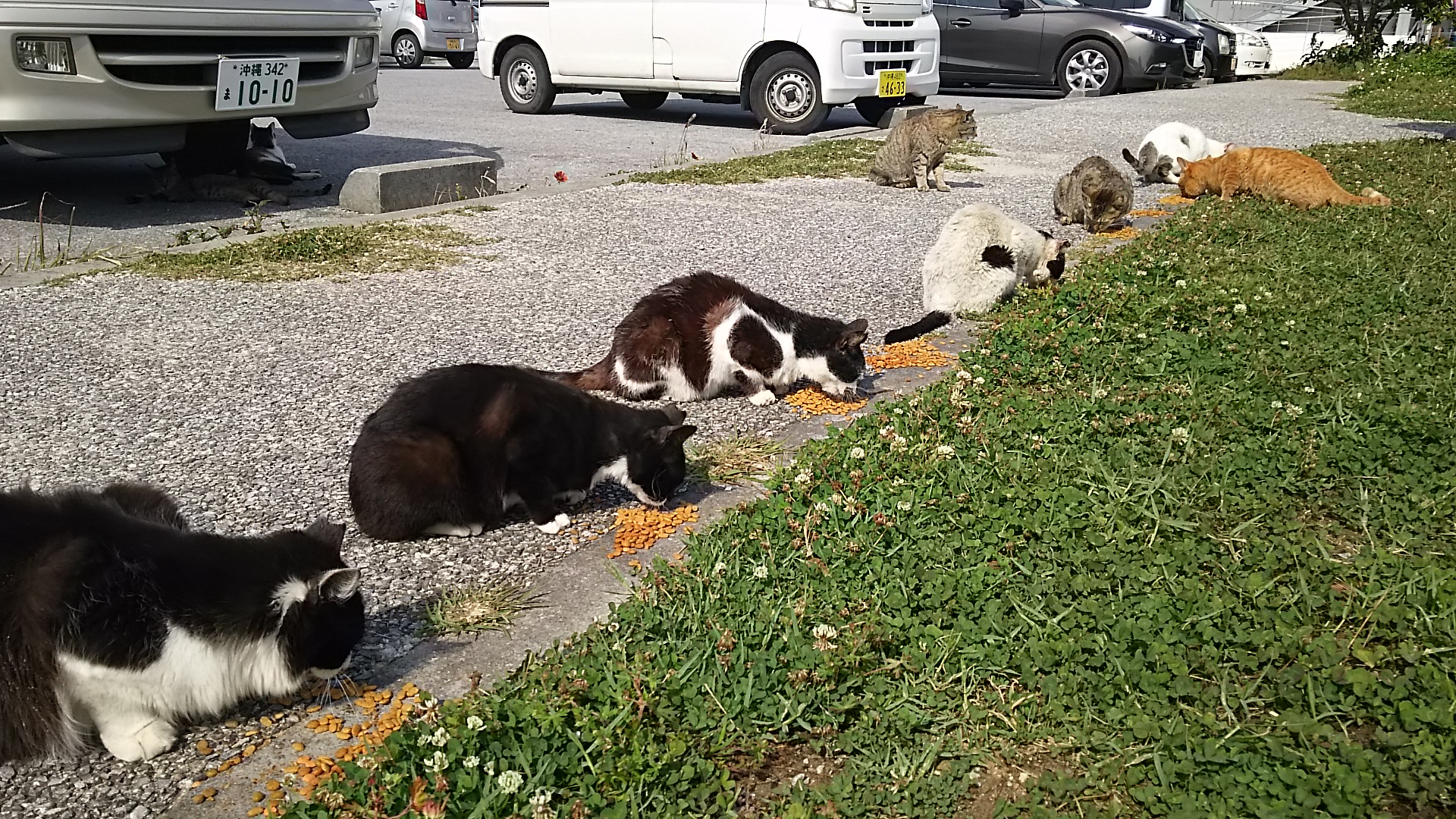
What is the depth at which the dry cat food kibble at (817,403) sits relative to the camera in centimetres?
455

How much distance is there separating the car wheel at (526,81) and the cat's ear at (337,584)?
12.2 metres

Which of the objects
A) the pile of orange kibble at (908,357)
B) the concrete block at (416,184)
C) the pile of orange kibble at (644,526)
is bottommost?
the pile of orange kibble at (644,526)

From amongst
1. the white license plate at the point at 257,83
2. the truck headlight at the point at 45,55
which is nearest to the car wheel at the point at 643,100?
the white license plate at the point at 257,83

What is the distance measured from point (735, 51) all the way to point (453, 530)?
9.97 metres

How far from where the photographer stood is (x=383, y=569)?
3188mm

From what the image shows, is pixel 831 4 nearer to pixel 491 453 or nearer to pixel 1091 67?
pixel 1091 67

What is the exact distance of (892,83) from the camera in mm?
12195

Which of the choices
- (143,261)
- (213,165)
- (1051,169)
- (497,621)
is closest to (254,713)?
(497,621)

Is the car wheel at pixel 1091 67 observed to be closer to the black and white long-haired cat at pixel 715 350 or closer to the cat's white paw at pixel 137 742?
the black and white long-haired cat at pixel 715 350

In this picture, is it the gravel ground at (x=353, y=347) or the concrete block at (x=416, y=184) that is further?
the concrete block at (x=416, y=184)

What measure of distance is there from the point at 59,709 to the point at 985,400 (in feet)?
10.3

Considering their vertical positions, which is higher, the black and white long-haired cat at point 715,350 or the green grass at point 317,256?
the green grass at point 317,256

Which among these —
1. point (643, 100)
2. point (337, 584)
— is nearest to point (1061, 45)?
point (643, 100)

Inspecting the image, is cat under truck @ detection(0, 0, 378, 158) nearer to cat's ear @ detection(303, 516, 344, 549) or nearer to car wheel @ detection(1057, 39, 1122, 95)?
cat's ear @ detection(303, 516, 344, 549)
